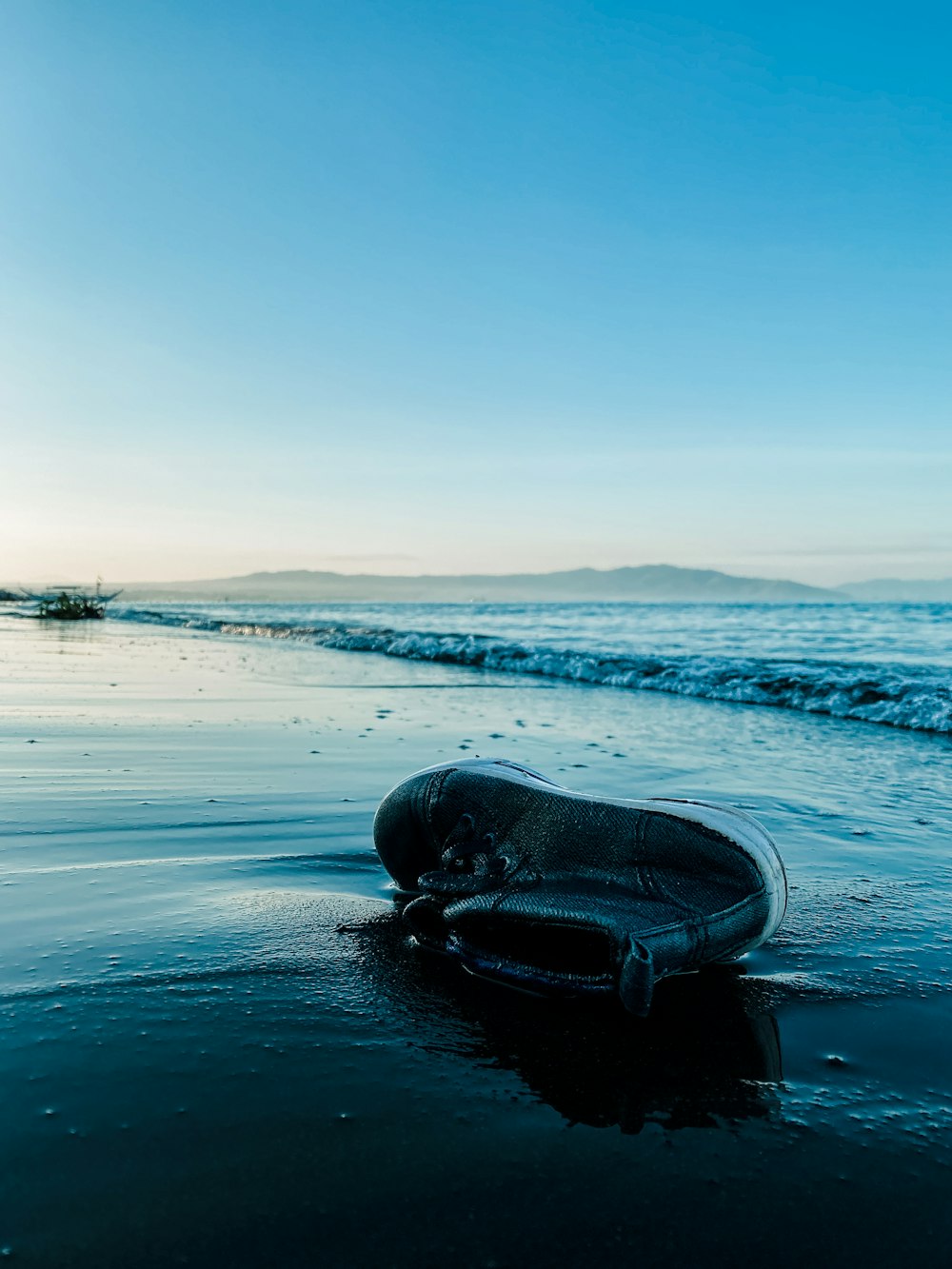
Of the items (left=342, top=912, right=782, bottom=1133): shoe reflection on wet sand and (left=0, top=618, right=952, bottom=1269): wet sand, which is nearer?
(left=0, top=618, right=952, bottom=1269): wet sand

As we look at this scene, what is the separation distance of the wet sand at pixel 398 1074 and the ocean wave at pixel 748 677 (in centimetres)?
628

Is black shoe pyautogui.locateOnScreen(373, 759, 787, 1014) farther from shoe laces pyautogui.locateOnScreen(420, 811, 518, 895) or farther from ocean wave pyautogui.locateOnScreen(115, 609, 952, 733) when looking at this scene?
ocean wave pyautogui.locateOnScreen(115, 609, 952, 733)

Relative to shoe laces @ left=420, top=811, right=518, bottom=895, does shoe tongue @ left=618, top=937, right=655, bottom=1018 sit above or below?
below

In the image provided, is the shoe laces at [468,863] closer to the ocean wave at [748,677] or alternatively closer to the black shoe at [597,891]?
the black shoe at [597,891]

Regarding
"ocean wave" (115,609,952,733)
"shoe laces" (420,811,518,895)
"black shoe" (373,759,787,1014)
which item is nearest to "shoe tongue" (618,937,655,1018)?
"black shoe" (373,759,787,1014)

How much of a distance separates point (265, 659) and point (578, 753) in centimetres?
1029

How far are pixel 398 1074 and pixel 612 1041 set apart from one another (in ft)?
1.93

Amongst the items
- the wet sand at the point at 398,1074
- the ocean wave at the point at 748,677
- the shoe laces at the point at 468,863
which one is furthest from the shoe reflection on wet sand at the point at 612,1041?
the ocean wave at the point at 748,677

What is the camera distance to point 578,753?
723 centimetres

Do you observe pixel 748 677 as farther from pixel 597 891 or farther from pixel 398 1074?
pixel 398 1074

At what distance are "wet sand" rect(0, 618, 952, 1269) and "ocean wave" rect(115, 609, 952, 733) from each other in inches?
247

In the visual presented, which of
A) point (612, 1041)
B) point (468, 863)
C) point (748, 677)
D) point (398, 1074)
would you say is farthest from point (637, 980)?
point (748, 677)

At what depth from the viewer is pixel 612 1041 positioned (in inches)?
92.1

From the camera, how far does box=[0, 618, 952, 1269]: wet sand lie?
1630mm
